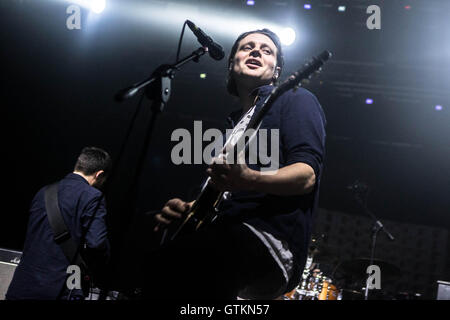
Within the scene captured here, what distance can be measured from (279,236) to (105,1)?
5.55 metres

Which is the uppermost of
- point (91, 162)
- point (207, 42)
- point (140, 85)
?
point (207, 42)

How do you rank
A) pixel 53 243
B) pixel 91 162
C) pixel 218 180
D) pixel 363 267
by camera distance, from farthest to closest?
pixel 363 267 → pixel 91 162 → pixel 53 243 → pixel 218 180

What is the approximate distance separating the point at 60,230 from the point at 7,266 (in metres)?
1.55

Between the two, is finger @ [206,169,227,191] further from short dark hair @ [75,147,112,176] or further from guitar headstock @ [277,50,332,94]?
short dark hair @ [75,147,112,176]

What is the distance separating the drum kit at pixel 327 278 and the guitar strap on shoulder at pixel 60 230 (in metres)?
3.11

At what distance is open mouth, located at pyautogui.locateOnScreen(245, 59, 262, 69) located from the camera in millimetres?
1935

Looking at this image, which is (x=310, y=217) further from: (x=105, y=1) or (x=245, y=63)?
(x=105, y=1)

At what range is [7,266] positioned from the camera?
3.82m

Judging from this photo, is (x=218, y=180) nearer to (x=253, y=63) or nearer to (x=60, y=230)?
(x=253, y=63)

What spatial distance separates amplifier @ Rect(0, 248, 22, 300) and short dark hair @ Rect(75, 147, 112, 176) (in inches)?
54.0

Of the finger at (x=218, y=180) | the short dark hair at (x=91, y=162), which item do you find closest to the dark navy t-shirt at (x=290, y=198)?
the finger at (x=218, y=180)

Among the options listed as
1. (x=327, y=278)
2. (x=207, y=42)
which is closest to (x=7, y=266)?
(x=207, y=42)

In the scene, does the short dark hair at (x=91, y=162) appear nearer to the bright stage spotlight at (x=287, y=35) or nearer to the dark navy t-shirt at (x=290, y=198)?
the dark navy t-shirt at (x=290, y=198)

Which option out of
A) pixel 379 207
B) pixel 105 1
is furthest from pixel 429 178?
pixel 105 1
